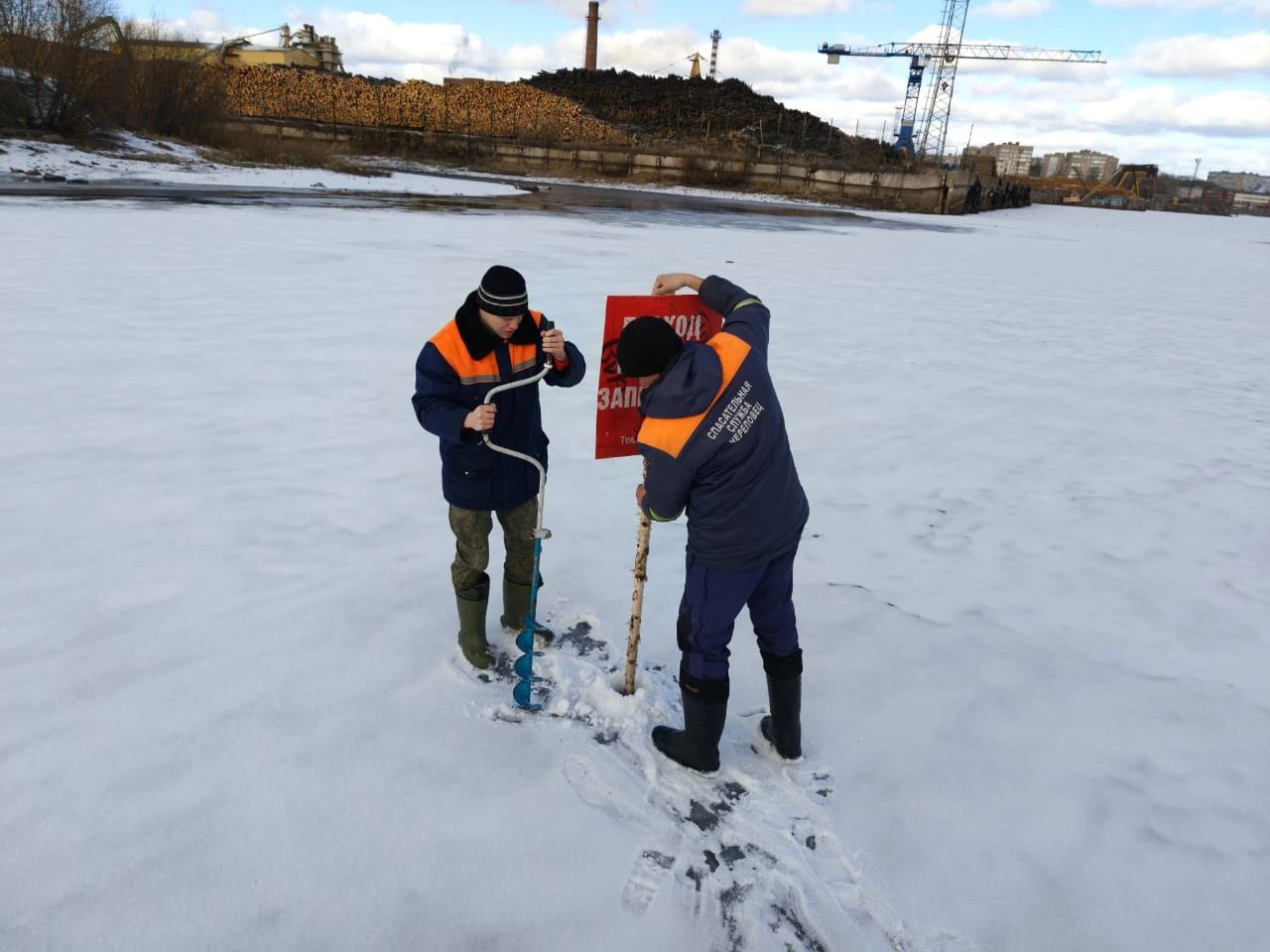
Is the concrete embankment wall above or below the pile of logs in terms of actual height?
below

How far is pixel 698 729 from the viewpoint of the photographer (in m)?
2.74

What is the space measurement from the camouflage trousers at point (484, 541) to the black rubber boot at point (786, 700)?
1.10 meters

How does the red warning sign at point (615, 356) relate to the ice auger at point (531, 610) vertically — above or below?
above

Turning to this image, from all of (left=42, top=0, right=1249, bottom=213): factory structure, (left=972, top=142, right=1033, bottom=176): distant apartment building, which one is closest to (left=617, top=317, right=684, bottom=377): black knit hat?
(left=42, top=0, right=1249, bottom=213): factory structure

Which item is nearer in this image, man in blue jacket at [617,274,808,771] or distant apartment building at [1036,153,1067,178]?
man in blue jacket at [617,274,808,771]

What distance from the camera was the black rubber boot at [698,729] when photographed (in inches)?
105

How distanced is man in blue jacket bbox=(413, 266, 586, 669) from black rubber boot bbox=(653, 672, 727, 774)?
0.96 m

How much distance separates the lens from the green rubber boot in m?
3.49

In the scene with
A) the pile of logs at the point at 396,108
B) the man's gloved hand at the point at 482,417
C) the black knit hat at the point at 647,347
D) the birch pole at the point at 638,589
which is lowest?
the birch pole at the point at 638,589

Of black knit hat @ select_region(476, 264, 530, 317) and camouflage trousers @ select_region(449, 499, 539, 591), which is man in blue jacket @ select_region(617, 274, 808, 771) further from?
camouflage trousers @ select_region(449, 499, 539, 591)

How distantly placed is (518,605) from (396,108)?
59.3m

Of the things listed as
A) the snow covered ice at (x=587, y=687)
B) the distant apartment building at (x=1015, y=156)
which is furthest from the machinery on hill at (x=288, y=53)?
the distant apartment building at (x=1015, y=156)

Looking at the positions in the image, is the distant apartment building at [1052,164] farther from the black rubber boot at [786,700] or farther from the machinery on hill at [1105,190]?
the black rubber boot at [786,700]

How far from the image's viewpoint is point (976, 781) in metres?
2.94
